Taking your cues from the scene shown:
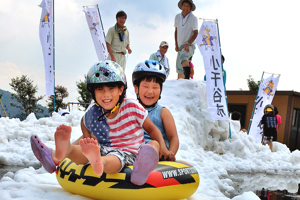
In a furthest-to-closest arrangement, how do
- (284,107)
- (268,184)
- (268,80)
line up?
(284,107) < (268,80) < (268,184)

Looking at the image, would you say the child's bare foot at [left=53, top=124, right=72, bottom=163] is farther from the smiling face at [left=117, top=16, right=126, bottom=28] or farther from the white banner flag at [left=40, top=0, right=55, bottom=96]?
the white banner flag at [left=40, top=0, right=55, bottom=96]

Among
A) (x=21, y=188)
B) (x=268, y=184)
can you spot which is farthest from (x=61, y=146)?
(x=268, y=184)

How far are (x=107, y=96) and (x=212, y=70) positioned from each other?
5.26m

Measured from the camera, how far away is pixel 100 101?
8.69 ft

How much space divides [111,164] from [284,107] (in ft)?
56.2

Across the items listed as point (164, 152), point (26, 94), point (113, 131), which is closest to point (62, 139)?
point (113, 131)

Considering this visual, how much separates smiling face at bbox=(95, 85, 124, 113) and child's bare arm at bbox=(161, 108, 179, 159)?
0.81m

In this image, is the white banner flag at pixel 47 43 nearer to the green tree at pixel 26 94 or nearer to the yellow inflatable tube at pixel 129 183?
the yellow inflatable tube at pixel 129 183

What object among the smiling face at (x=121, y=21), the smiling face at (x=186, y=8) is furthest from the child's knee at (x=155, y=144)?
the smiling face at (x=186, y=8)

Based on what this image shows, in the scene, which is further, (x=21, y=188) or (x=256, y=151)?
(x=256, y=151)

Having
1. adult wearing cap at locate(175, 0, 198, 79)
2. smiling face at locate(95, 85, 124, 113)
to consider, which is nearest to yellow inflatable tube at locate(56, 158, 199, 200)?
smiling face at locate(95, 85, 124, 113)

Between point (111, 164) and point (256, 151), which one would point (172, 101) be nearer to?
point (256, 151)

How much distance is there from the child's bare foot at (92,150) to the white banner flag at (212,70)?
5417mm

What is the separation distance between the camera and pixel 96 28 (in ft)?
34.0
